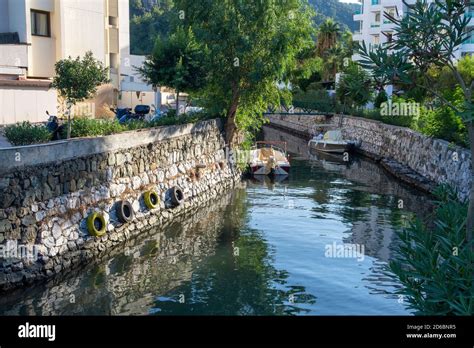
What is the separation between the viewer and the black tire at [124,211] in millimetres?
18578

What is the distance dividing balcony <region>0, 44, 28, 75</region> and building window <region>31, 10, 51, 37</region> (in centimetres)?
227

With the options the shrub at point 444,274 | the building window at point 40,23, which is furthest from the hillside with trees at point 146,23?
the shrub at point 444,274

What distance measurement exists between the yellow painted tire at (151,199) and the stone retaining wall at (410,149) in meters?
10.4

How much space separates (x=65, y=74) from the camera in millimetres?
20891

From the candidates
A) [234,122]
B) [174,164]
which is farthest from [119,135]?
[234,122]

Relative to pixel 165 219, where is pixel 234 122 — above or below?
above

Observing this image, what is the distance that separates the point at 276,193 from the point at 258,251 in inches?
407

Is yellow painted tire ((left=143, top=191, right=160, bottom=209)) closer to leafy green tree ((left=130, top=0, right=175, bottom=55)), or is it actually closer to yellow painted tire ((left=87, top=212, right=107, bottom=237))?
yellow painted tire ((left=87, top=212, right=107, bottom=237))

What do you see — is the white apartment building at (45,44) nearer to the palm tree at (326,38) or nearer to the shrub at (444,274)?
the shrub at (444,274)

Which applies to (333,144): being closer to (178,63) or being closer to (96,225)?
(178,63)

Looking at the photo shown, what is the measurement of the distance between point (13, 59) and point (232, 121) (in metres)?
12.1

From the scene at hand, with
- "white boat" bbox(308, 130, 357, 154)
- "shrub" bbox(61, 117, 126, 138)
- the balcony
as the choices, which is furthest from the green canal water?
"white boat" bbox(308, 130, 357, 154)

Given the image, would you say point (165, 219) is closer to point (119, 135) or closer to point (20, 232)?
point (119, 135)

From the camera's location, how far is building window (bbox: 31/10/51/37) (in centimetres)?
3406
